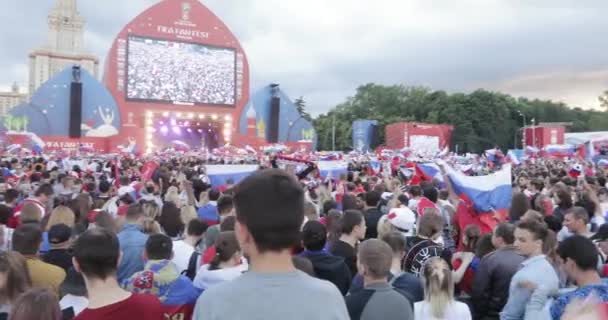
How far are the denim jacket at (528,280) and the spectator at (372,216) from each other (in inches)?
114

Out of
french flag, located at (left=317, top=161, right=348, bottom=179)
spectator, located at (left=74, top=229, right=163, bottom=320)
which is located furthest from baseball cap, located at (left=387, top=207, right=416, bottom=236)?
french flag, located at (left=317, top=161, right=348, bottom=179)

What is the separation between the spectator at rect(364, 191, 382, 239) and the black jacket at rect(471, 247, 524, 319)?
225cm

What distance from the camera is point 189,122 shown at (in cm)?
4691

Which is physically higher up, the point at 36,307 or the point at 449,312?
the point at 36,307

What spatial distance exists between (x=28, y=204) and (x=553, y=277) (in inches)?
209

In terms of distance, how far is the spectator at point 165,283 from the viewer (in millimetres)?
3613

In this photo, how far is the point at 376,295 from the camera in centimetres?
328

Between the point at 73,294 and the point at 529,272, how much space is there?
9.70 ft

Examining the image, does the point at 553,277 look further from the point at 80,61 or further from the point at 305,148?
the point at 80,61

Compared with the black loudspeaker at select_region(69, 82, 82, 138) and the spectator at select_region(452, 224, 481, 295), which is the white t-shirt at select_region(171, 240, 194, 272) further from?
the black loudspeaker at select_region(69, 82, 82, 138)

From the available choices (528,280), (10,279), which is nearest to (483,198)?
(528,280)

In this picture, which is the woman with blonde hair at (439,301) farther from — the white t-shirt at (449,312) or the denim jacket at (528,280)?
the denim jacket at (528,280)

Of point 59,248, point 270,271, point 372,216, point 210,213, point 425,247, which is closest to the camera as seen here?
point 270,271

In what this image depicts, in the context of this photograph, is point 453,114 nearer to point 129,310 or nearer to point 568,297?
point 568,297
